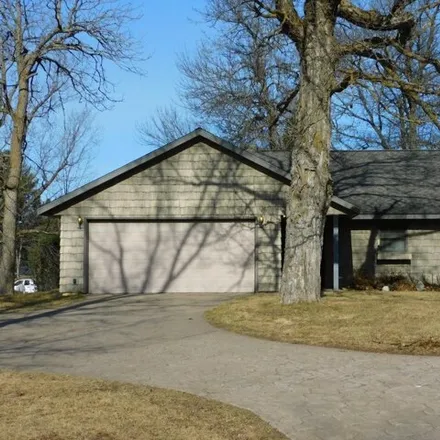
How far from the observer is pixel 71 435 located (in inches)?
233

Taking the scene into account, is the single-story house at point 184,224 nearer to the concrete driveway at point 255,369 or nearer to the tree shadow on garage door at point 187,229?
the tree shadow on garage door at point 187,229

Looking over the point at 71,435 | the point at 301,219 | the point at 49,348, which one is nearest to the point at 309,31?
the point at 301,219

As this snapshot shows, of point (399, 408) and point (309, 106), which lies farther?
point (309, 106)

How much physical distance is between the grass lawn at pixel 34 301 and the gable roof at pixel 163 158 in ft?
8.02

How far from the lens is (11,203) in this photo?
23.3m

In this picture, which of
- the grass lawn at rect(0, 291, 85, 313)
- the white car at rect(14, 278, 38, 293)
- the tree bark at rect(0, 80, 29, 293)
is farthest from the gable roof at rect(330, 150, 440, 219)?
the white car at rect(14, 278, 38, 293)

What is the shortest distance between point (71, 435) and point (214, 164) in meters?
15.0

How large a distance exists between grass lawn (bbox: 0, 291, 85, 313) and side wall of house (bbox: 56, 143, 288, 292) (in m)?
0.78

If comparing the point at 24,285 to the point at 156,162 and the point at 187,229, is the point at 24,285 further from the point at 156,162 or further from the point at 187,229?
the point at 156,162

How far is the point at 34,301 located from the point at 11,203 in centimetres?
549

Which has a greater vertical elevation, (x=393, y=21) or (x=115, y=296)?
(x=393, y=21)

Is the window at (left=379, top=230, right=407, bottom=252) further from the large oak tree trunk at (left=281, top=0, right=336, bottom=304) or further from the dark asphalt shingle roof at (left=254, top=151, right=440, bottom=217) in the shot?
the large oak tree trunk at (left=281, top=0, right=336, bottom=304)

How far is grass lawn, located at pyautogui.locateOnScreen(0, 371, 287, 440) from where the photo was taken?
237 inches

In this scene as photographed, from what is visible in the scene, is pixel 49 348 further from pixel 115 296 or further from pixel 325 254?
pixel 325 254
